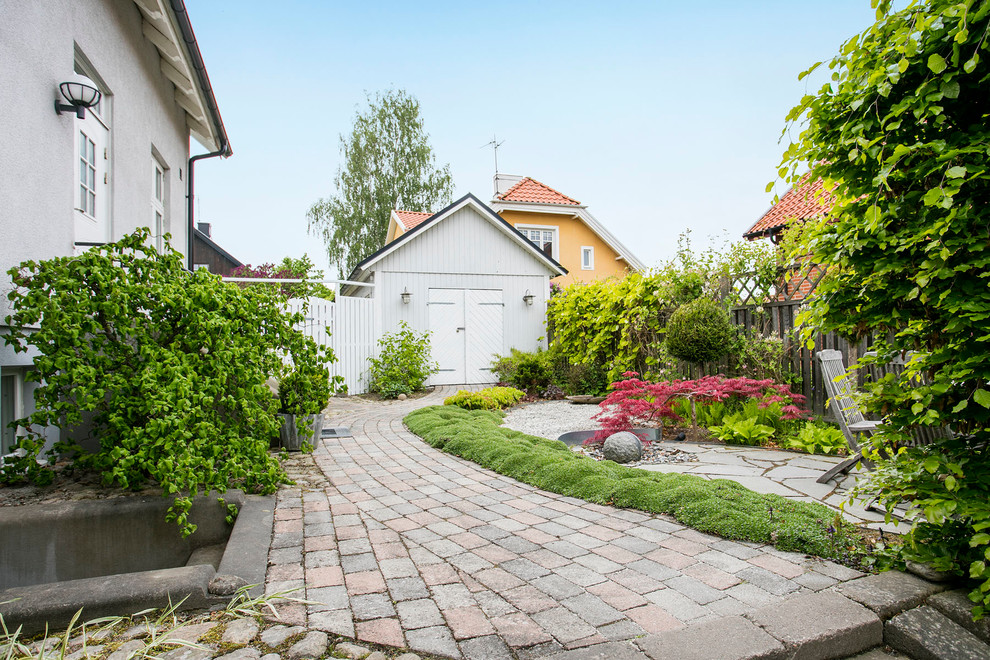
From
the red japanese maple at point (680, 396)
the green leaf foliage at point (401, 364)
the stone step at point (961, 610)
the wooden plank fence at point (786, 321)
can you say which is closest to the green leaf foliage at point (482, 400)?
the green leaf foliage at point (401, 364)

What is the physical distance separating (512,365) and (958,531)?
10209 mm

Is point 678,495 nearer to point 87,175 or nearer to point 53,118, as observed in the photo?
point 53,118

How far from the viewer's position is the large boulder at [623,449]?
5027 millimetres

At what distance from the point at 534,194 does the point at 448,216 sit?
6882 millimetres

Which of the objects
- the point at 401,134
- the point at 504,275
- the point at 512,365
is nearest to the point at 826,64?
the point at 512,365

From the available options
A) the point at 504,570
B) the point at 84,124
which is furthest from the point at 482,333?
the point at 504,570

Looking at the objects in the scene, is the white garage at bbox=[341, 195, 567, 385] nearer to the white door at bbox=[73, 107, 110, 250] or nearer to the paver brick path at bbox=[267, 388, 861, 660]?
the white door at bbox=[73, 107, 110, 250]

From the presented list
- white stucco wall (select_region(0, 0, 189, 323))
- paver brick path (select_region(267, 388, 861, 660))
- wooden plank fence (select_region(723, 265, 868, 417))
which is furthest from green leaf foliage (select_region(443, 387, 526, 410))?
white stucco wall (select_region(0, 0, 189, 323))

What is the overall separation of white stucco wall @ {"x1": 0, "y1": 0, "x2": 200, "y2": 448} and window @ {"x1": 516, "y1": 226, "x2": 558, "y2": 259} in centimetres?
1435

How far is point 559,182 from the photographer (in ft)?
70.2

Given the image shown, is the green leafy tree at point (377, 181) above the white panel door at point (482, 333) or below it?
above

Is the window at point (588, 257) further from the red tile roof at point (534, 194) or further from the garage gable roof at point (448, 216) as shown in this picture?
the garage gable roof at point (448, 216)

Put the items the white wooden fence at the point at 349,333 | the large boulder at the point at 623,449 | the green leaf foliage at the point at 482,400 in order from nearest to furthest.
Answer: the large boulder at the point at 623,449, the green leaf foliage at the point at 482,400, the white wooden fence at the point at 349,333

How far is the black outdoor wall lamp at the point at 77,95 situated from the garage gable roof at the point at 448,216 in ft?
27.6
